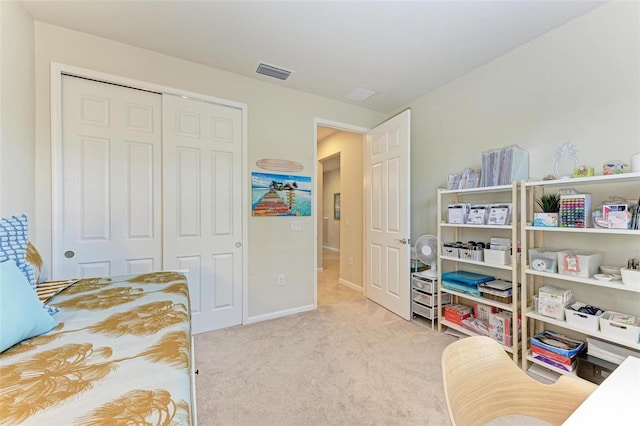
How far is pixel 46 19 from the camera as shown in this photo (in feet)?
6.25

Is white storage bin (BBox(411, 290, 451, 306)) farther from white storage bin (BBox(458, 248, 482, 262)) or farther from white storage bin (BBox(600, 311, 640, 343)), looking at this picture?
white storage bin (BBox(600, 311, 640, 343))

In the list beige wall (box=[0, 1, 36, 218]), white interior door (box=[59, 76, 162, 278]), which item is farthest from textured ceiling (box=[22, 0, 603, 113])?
white interior door (box=[59, 76, 162, 278])

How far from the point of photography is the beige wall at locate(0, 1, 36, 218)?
155cm

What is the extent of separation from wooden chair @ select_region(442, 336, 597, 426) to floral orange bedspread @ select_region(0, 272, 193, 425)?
80 centimetres

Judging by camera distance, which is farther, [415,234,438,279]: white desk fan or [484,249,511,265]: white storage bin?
[415,234,438,279]: white desk fan

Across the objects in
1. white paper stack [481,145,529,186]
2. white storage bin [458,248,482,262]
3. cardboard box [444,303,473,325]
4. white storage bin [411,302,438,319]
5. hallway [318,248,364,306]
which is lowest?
hallway [318,248,364,306]

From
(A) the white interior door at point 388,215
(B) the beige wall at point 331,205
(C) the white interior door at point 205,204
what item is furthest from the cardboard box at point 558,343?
(B) the beige wall at point 331,205

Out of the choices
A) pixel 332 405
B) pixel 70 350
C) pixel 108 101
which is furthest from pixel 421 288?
pixel 108 101

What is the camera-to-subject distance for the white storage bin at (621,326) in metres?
1.45

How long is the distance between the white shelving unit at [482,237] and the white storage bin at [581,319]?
29cm

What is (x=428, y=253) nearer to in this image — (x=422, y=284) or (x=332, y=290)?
(x=422, y=284)

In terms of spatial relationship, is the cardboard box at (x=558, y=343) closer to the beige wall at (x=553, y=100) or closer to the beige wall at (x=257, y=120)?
the beige wall at (x=553, y=100)

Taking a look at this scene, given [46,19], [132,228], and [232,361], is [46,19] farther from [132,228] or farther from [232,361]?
[232,361]

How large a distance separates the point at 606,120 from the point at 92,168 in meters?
3.92
